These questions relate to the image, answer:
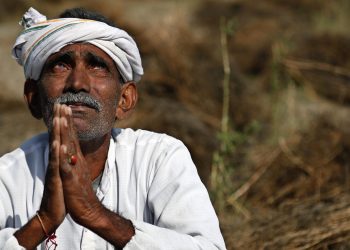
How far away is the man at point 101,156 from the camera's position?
3.25 m

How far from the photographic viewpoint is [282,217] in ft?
17.0

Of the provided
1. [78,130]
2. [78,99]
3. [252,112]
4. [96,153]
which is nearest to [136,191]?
[96,153]

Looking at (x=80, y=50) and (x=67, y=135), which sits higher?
(x=80, y=50)

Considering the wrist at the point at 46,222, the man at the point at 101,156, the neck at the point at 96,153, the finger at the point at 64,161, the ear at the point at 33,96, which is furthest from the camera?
the ear at the point at 33,96

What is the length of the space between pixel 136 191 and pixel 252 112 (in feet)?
18.1

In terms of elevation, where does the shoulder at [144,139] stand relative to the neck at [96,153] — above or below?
above

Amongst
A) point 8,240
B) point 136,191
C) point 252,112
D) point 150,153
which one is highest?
point 150,153

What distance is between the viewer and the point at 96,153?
3543 millimetres

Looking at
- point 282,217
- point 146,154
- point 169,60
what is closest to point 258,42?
point 169,60

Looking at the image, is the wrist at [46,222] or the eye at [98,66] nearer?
the wrist at [46,222]

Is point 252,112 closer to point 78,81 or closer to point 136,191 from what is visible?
point 136,191

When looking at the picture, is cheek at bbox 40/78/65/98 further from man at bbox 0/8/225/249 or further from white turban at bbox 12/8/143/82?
white turban at bbox 12/8/143/82

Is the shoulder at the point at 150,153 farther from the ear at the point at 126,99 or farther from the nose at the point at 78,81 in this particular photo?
the nose at the point at 78,81

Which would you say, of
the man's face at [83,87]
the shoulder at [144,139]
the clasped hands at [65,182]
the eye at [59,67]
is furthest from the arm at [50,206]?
the shoulder at [144,139]
